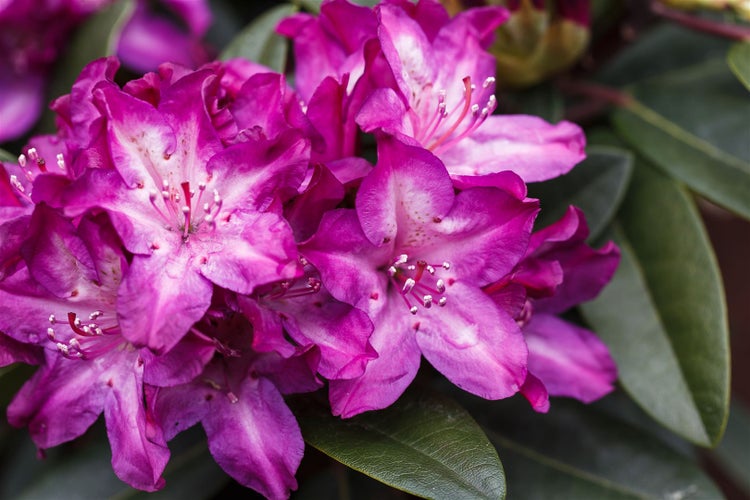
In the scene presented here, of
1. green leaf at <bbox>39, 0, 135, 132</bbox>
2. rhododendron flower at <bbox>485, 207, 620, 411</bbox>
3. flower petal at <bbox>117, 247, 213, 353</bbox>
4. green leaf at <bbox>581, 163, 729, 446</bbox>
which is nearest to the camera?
flower petal at <bbox>117, 247, 213, 353</bbox>

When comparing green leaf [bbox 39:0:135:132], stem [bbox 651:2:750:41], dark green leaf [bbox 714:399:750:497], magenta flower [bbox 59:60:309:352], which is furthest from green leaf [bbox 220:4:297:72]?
dark green leaf [bbox 714:399:750:497]

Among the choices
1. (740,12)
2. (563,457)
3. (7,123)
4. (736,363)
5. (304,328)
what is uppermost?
(740,12)

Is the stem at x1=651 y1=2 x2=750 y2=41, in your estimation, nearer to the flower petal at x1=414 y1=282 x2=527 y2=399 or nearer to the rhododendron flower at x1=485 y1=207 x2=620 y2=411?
the rhododendron flower at x1=485 y1=207 x2=620 y2=411

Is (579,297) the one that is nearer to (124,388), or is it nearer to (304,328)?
(304,328)

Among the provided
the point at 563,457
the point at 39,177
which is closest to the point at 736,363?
the point at 563,457

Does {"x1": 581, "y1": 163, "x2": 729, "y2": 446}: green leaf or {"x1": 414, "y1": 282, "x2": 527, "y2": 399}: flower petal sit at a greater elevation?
{"x1": 414, "y1": 282, "x2": 527, "y2": 399}: flower petal

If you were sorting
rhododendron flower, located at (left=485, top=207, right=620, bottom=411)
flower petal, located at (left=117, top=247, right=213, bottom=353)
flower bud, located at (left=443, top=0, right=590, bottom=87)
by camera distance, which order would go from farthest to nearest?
flower bud, located at (left=443, top=0, right=590, bottom=87), rhododendron flower, located at (left=485, top=207, right=620, bottom=411), flower petal, located at (left=117, top=247, right=213, bottom=353)

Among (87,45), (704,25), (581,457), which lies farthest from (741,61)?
(87,45)
